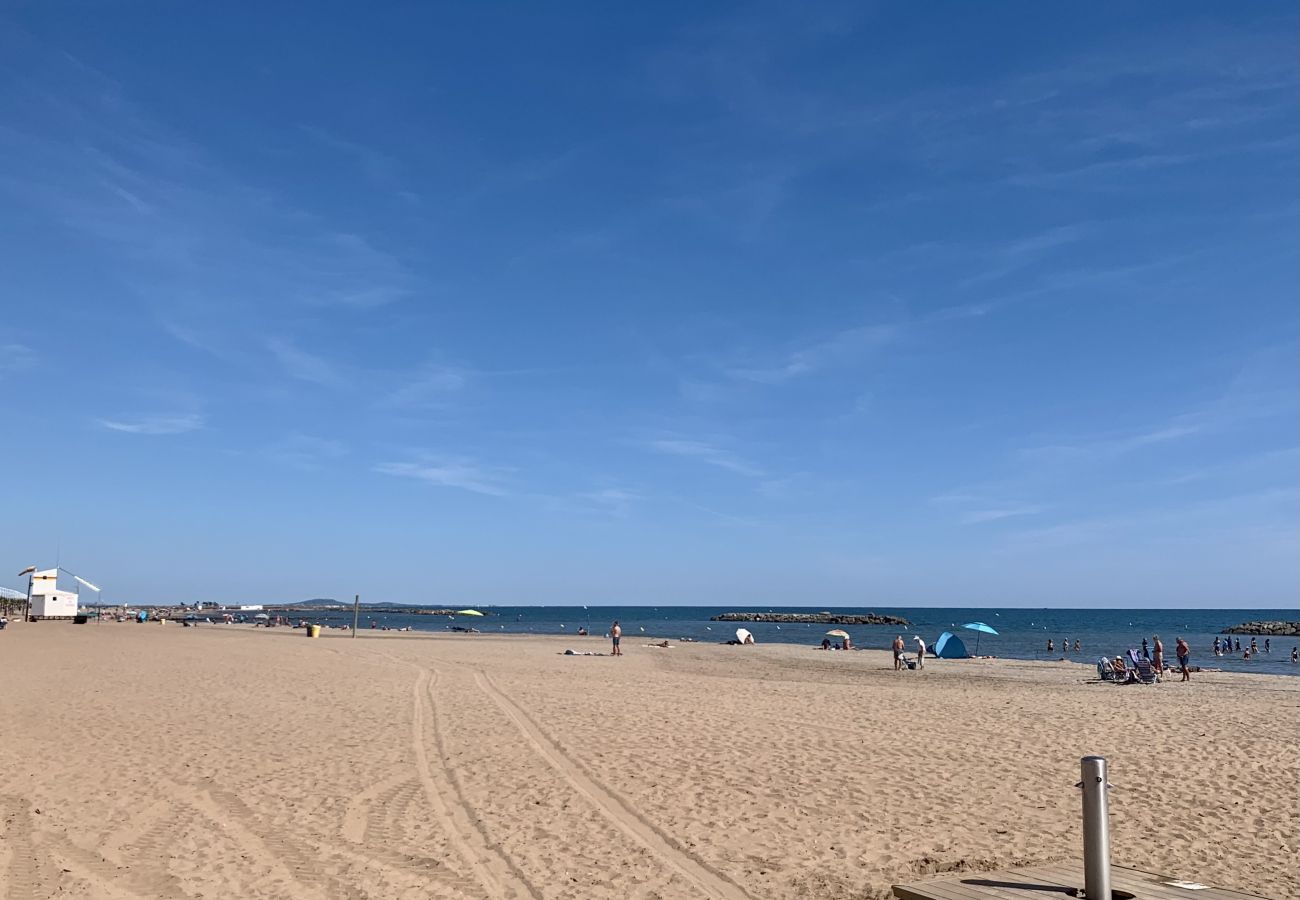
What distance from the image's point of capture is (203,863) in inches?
293

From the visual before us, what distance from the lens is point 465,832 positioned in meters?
8.46

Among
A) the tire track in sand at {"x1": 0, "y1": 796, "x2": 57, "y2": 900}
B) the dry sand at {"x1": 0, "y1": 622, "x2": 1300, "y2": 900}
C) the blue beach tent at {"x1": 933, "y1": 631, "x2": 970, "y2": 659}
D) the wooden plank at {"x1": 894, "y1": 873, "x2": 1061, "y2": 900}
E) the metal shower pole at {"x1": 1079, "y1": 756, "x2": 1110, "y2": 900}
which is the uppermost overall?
the metal shower pole at {"x1": 1079, "y1": 756, "x2": 1110, "y2": 900}

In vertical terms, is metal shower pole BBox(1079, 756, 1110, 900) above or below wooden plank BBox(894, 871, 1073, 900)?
above

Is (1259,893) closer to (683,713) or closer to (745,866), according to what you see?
(745,866)

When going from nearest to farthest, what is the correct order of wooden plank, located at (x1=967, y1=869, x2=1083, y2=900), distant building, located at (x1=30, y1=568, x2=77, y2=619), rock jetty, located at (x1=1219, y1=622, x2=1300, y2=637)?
wooden plank, located at (x1=967, y1=869, x2=1083, y2=900)
distant building, located at (x1=30, y1=568, x2=77, y2=619)
rock jetty, located at (x1=1219, y1=622, x2=1300, y2=637)

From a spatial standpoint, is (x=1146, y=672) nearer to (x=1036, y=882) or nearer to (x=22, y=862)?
(x=1036, y=882)

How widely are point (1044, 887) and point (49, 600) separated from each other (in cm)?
8120

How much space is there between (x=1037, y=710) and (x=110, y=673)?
74.4 feet

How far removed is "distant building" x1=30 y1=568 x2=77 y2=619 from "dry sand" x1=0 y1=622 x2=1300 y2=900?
5914 centimetres

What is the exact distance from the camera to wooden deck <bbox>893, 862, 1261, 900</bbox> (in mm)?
6105

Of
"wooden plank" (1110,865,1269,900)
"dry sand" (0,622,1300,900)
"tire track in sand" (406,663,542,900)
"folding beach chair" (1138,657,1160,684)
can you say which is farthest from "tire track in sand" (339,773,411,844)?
"folding beach chair" (1138,657,1160,684)

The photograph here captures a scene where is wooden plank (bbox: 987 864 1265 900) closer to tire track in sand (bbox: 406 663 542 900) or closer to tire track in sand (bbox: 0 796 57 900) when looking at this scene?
tire track in sand (bbox: 406 663 542 900)

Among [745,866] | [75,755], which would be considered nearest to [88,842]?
[75,755]

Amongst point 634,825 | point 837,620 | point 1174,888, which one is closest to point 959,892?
point 1174,888
